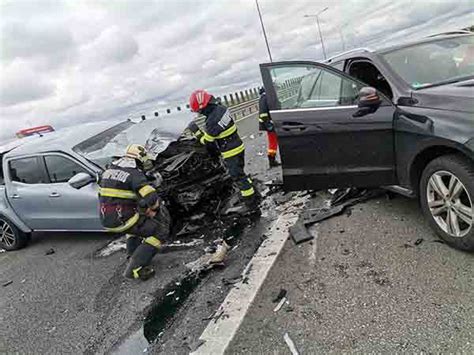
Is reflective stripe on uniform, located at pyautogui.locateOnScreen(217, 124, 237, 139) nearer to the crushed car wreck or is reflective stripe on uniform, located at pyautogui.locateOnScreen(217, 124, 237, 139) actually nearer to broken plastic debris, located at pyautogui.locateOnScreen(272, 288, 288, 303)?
the crushed car wreck

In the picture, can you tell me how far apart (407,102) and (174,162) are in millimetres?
2908

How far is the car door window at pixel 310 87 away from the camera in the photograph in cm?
384

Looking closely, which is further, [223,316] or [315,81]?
[315,81]

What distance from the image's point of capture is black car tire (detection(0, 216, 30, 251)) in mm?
6098

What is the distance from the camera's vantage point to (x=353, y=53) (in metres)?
4.38

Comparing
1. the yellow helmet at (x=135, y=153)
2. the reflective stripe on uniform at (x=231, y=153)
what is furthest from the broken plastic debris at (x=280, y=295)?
the reflective stripe on uniform at (x=231, y=153)

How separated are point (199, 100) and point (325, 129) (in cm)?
210

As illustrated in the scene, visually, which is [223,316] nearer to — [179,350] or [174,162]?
[179,350]

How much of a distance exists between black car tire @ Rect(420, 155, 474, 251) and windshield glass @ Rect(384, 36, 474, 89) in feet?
2.59

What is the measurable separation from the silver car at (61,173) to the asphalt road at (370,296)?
2712mm

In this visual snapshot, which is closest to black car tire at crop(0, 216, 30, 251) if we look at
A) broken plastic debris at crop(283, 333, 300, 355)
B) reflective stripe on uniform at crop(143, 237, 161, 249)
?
reflective stripe on uniform at crop(143, 237, 161, 249)

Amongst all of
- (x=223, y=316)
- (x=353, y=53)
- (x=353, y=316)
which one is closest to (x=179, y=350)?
(x=223, y=316)

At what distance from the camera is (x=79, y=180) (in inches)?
187

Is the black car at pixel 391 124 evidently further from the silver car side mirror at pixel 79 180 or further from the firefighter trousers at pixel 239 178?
the silver car side mirror at pixel 79 180
